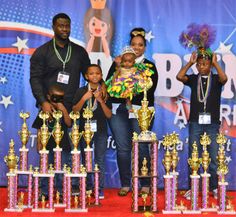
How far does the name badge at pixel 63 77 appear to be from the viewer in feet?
20.5

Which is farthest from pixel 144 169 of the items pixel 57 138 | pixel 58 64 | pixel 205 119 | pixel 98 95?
pixel 58 64

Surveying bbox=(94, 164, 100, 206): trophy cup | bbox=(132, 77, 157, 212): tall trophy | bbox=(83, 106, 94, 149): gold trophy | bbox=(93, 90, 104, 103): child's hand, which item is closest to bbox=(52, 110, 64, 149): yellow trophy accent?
bbox=(83, 106, 94, 149): gold trophy

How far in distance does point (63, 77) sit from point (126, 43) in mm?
1150

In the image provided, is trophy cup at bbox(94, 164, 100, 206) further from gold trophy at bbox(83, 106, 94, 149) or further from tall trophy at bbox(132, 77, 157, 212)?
tall trophy at bbox(132, 77, 157, 212)

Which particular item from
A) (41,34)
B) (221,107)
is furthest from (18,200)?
(221,107)

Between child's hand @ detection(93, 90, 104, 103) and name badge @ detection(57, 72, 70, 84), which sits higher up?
name badge @ detection(57, 72, 70, 84)

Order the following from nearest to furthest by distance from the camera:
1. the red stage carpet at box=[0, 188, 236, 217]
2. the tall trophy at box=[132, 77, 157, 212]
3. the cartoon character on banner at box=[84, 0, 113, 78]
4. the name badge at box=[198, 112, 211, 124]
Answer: the red stage carpet at box=[0, 188, 236, 217] → the tall trophy at box=[132, 77, 157, 212] → the name badge at box=[198, 112, 211, 124] → the cartoon character on banner at box=[84, 0, 113, 78]

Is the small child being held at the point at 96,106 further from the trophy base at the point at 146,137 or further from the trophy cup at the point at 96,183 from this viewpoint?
the trophy base at the point at 146,137

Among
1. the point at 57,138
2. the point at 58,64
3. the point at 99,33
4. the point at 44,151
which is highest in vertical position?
the point at 99,33

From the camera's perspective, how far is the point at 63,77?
6.27 m

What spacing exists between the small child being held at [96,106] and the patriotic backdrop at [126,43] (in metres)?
0.92

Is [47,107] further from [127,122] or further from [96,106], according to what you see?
[127,122]

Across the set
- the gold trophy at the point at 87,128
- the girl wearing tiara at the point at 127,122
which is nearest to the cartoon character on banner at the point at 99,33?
the girl wearing tiara at the point at 127,122

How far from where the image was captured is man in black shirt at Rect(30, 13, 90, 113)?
20.5 ft
